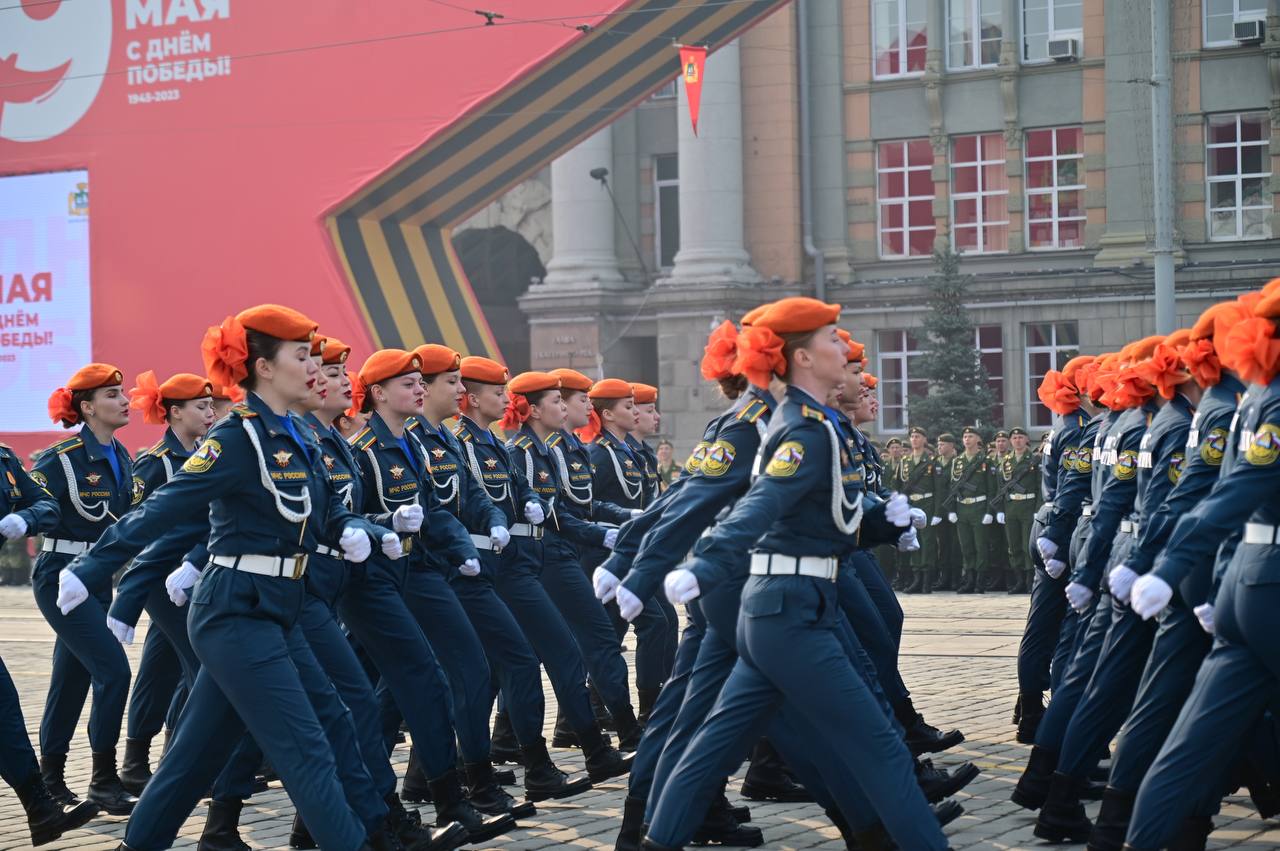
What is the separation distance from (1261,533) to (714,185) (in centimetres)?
2987

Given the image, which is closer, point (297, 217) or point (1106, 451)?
point (1106, 451)

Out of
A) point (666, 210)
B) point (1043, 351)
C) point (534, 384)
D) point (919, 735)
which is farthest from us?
point (666, 210)

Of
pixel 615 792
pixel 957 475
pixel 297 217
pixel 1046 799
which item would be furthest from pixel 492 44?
pixel 1046 799

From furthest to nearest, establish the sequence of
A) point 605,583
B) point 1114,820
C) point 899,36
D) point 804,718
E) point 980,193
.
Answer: point 899,36 < point 980,193 < point 605,583 < point 1114,820 < point 804,718

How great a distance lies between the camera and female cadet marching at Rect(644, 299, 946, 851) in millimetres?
5996

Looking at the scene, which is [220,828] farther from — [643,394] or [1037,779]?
[643,394]

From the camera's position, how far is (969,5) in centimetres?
3516

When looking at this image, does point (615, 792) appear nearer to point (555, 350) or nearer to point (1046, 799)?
point (1046, 799)

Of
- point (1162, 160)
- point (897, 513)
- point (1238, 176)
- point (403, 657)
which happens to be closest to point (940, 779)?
point (897, 513)

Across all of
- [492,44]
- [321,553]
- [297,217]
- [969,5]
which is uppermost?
[969,5]

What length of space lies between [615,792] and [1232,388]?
12.0 feet

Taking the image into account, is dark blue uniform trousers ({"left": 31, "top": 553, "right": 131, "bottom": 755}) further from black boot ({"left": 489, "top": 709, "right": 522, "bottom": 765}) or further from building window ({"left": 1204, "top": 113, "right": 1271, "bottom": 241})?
building window ({"left": 1204, "top": 113, "right": 1271, "bottom": 241})

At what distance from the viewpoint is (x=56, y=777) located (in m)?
9.36

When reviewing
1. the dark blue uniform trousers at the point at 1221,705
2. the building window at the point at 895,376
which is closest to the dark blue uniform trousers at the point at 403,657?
the dark blue uniform trousers at the point at 1221,705
